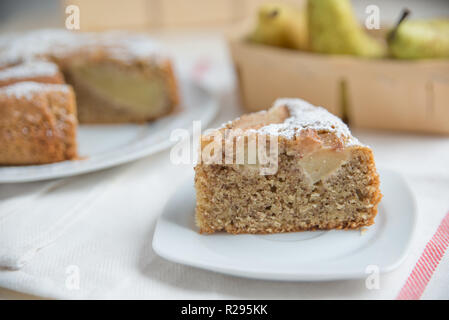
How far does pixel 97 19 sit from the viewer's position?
5176mm

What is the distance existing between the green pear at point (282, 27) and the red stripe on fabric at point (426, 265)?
1378mm

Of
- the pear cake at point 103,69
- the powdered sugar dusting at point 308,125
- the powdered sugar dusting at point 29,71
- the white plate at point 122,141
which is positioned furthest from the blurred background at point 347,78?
the powdered sugar dusting at point 29,71

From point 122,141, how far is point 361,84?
127 centimetres

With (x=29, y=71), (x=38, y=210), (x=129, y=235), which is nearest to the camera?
(x=129, y=235)

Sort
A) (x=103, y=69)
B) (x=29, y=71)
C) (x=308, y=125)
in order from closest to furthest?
(x=308, y=125) < (x=29, y=71) < (x=103, y=69)

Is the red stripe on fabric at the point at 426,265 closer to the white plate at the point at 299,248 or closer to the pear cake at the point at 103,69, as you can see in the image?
the white plate at the point at 299,248

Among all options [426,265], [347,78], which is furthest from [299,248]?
[347,78]

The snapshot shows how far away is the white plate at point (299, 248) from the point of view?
57.1 inches

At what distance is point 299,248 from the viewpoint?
63.9 inches

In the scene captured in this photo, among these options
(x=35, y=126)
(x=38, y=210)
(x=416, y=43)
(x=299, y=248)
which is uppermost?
(x=416, y=43)

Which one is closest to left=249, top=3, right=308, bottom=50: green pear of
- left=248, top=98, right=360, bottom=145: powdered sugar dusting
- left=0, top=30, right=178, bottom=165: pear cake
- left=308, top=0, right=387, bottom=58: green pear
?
left=308, top=0, right=387, bottom=58: green pear

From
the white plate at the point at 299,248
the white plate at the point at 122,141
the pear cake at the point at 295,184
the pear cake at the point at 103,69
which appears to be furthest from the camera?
the pear cake at the point at 103,69

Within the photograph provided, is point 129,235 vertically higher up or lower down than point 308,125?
lower down

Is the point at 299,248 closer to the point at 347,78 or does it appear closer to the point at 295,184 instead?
the point at 295,184
